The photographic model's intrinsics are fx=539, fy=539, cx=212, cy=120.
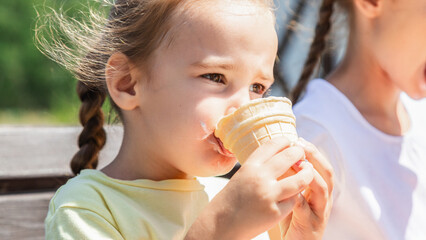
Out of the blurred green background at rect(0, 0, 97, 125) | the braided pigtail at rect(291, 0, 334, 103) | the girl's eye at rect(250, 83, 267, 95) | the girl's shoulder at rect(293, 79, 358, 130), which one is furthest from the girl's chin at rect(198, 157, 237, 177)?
the blurred green background at rect(0, 0, 97, 125)

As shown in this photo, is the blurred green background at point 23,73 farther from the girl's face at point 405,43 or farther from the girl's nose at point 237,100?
the girl's nose at point 237,100

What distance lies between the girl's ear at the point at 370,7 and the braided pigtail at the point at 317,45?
0.27 m

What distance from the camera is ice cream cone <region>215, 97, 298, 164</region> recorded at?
155cm

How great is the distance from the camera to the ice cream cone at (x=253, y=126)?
1546 millimetres

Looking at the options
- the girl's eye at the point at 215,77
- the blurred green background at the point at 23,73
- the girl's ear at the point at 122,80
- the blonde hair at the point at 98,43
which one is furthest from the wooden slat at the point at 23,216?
the blurred green background at the point at 23,73

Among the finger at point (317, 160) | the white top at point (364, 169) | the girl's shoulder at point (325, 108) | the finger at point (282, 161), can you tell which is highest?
the finger at point (282, 161)

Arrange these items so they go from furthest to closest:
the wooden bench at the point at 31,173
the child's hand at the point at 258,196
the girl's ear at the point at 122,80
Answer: the wooden bench at the point at 31,173 → the girl's ear at the point at 122,80 → the child's hand at the point at 258,196

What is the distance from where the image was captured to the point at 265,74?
173cm

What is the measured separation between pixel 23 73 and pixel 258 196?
6.53 metres

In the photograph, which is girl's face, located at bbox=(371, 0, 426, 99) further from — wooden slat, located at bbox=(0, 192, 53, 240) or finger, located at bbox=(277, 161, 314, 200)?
wooden slat, located at bbox=(0, 192, 53, 240)

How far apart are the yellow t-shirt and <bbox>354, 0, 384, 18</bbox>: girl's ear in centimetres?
116

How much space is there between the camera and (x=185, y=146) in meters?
1.68

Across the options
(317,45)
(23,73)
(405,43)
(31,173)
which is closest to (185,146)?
(31,173)

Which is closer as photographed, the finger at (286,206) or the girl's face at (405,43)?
the finger at (286,206)
